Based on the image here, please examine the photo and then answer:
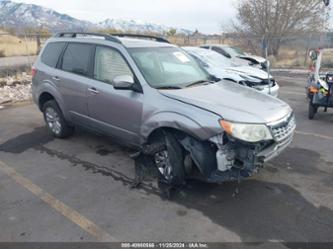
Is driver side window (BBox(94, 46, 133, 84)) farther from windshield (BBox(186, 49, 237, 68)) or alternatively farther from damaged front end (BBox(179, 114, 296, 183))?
windshield (BBox(186, 49, 237, 68))

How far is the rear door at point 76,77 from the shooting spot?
4539 millimetres

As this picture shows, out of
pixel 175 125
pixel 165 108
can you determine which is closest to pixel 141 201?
pixel 175 125

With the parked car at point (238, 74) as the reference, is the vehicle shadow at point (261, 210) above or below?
below

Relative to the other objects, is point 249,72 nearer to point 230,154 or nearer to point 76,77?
point 76,77

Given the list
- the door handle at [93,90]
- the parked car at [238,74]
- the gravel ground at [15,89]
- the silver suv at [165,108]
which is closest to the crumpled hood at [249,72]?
the parked car at [238,74]

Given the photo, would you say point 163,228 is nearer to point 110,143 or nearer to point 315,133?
point 110,143

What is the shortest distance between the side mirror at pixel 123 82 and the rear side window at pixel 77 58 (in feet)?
3.34

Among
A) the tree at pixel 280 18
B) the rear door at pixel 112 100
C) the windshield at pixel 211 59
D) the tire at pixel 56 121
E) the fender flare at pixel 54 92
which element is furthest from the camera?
the tree at pixel 280 18

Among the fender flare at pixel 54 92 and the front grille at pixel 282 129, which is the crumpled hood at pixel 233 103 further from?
the fender flare at pixel 54 92

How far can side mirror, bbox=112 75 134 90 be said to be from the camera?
369 centimetres

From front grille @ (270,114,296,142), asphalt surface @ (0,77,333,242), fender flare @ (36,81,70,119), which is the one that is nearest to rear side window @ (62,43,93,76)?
fender flare @ (36,81,70,119)

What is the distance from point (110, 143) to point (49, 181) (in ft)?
4.80

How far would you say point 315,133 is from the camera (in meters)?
5.89

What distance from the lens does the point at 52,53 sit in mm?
5309
